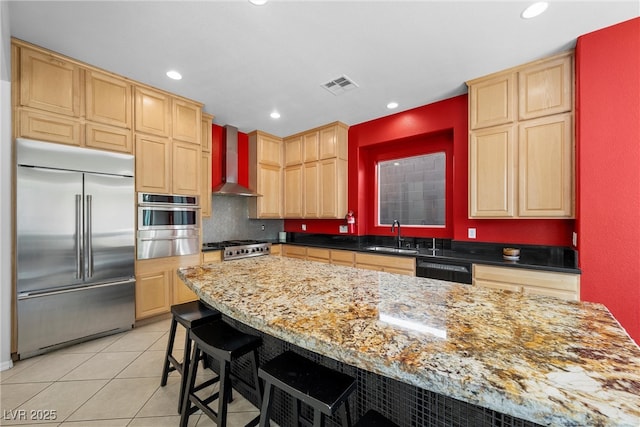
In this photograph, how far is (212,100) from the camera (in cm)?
333

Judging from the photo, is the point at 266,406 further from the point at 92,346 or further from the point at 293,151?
the point at 293,151

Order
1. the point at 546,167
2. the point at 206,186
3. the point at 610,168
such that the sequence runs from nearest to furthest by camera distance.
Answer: the point at 610,168 → the point at 546,167 → the point at 206,186

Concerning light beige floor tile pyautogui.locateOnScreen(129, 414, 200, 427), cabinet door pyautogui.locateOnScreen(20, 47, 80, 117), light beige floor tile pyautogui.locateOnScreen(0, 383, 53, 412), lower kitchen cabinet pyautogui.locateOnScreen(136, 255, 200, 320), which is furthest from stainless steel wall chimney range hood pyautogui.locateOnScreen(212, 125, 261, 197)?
light beige floor tile pyautogui.locateOnScreen(129, 414, 200, 427)

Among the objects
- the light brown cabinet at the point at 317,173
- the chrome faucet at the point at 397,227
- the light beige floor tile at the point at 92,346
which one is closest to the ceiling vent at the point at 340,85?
the light brown cabinet at the point at 317,173

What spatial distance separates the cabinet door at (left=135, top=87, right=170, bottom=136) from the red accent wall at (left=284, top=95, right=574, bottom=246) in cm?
263

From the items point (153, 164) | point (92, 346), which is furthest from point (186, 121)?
point (92, 346)

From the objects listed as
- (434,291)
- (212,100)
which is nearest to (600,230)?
(434,291)

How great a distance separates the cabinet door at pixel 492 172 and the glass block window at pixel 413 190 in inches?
29.6

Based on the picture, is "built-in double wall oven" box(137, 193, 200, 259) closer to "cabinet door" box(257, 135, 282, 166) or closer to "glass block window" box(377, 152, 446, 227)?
"cabinet door" box(257, 135, 282, 166)

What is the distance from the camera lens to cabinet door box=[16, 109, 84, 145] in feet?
7.48

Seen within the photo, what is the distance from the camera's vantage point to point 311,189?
14.4 feet

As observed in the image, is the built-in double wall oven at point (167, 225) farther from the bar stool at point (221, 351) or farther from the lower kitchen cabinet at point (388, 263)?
the lower kitchen cabinet at point (388, 263)

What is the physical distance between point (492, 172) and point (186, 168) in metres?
3.61

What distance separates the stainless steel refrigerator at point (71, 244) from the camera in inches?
88.5
